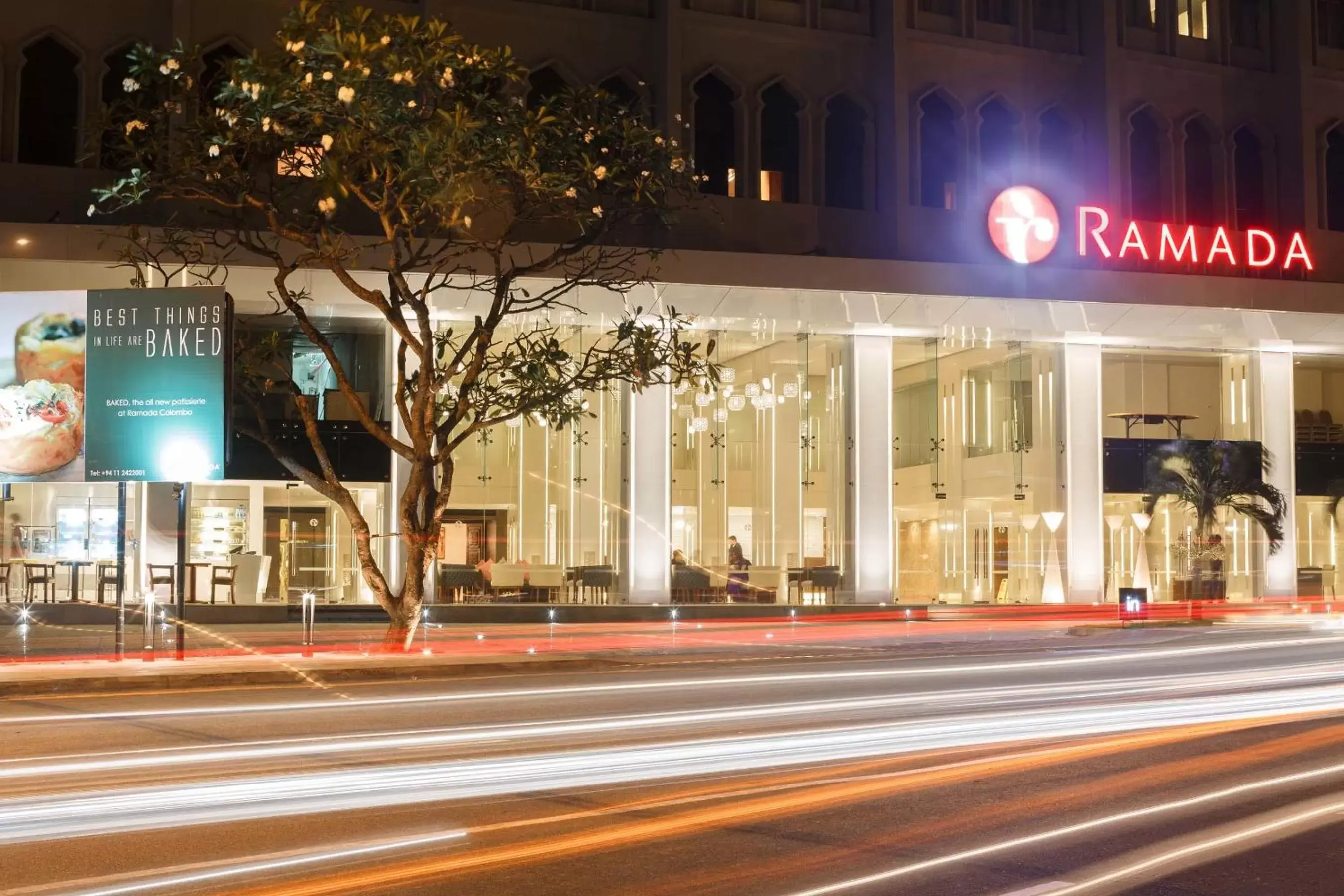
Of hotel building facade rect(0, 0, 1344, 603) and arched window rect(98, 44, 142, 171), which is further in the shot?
hotel building facade rect(0, 0, 1344, 603)

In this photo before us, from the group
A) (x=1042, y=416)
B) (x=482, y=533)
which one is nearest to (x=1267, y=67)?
(x=1042, y=416)

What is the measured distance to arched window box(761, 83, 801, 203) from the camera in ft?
112

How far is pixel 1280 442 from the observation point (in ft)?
124

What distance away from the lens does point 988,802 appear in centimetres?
947

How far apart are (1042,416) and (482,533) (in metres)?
13.5

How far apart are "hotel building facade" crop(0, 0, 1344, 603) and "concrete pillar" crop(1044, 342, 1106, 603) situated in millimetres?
84

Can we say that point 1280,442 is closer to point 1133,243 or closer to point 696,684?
point 1133,243

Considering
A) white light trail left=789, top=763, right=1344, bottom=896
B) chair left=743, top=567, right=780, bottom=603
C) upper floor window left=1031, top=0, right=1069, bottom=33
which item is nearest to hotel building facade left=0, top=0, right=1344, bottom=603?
upper floor window left=1031, top=0, right=1069, bottom=33

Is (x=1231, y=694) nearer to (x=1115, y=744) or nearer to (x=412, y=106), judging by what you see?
(x=1115, y=744)

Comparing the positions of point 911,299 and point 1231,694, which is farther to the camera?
point 911,299

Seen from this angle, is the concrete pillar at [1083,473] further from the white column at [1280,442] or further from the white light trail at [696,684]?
the white light trail at [696,684]

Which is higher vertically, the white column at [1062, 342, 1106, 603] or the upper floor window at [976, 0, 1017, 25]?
the upper floor window at [976, 0, 1017, 25]

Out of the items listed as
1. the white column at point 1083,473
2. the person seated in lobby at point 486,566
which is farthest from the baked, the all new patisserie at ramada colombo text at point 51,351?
the white column at point 1083,473

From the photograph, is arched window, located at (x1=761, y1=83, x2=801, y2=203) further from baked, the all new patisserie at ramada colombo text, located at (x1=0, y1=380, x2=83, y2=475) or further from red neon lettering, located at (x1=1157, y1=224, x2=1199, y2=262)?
baked, the all new patisserie at ramada colombo text, located at (x1=0, y1=380, x2=83, y2=475)
